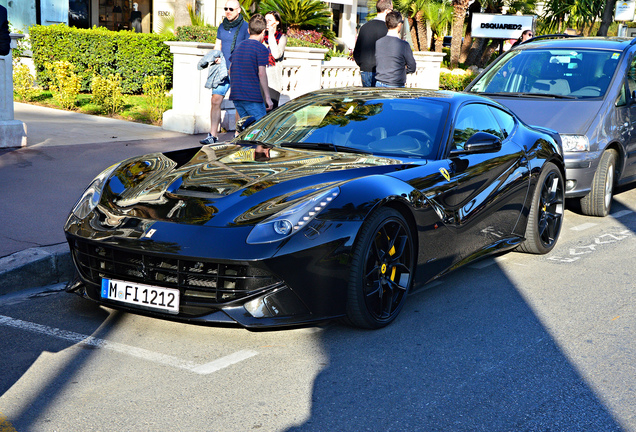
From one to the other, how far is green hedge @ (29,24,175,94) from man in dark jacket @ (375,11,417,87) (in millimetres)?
7618

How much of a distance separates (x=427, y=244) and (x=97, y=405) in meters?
2.32

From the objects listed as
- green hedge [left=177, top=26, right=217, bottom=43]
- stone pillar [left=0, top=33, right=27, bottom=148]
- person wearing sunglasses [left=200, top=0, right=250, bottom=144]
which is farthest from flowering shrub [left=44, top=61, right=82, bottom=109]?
person wearing sunglasses [left=200, top=0, right=250, bottom=144]

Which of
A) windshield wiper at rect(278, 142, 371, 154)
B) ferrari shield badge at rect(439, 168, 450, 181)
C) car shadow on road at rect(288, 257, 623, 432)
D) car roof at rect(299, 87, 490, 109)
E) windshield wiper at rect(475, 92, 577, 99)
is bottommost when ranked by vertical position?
car shadow on road at rect(288, 257, 623, 432)

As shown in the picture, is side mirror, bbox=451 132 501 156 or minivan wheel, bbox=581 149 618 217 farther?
minivan wheel, bbox=581 149 618 217

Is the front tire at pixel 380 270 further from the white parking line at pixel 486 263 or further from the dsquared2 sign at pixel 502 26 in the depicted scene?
the dsquared2 sign at pixel 502 26

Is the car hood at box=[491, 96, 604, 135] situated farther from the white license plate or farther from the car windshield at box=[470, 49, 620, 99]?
the white license plate

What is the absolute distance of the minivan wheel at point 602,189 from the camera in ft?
26.6

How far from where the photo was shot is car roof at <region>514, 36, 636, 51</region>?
30.1ft

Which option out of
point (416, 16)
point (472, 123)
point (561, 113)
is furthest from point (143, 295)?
point (416, 16)

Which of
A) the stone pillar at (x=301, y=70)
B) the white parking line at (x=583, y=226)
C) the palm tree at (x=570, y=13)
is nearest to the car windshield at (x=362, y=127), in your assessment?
the white parking line at (x=583, y=226)

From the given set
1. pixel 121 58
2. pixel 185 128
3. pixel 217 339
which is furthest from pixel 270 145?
pixel 121 58

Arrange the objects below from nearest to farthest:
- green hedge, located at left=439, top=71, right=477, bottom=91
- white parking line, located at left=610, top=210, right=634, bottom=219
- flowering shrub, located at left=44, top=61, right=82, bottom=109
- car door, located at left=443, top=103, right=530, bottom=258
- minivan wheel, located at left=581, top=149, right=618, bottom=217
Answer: car door, located at left=443, top=103, right=530, bottom=258, minivan wheel, located at left=581, top=149, right=618, bottom=217, white parking line, located at left=610, top=210, right=634, bottom=219, flowering shrub, located at left=44, top=61, right=82, bottom=109, green hedge, located at left=439, top=71, right=477, bottom=91

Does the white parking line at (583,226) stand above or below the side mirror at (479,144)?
below

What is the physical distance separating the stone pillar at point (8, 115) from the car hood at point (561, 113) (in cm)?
622
